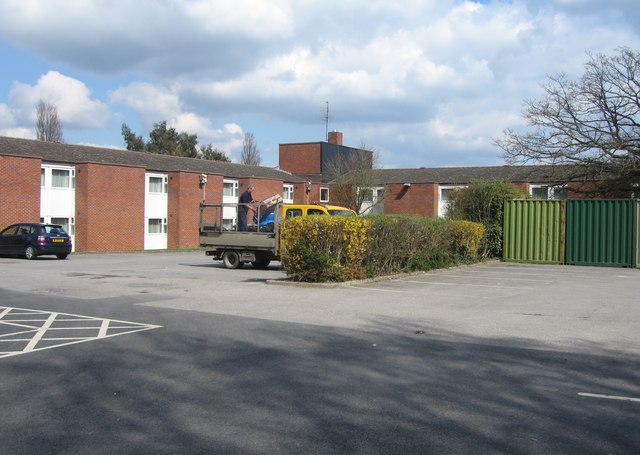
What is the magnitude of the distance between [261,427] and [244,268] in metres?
16.5

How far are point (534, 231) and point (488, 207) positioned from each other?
2.05 meters

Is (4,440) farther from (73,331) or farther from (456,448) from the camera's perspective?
(73,331)

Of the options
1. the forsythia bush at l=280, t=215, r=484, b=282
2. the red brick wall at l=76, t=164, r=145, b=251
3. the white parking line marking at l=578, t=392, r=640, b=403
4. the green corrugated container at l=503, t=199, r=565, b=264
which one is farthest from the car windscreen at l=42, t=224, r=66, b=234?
the white parking line marking at l=578, t=392, r=640, b=403

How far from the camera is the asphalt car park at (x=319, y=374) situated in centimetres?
483

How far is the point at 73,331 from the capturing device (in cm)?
920

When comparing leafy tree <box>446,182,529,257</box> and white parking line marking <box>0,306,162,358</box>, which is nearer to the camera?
white parking line marking <box>0,306,162,358</box>

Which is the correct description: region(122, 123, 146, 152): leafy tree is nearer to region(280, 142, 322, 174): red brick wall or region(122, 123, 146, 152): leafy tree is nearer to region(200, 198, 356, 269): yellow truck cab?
region(280, 142, 322, 174): red brick wall

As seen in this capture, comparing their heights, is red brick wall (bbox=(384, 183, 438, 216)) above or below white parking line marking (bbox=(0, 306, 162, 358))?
above

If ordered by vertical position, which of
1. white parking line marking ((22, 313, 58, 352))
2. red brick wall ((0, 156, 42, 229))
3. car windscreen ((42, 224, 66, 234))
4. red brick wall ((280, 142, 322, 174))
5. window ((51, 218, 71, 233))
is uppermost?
red brick wall ((280, 142, 322, 174))

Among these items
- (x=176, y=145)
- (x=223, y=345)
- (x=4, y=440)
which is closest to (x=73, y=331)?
(x=223, y=345)

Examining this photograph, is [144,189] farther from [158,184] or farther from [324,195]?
[324,195]

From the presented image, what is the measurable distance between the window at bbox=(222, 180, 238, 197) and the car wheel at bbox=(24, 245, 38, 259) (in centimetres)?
2213

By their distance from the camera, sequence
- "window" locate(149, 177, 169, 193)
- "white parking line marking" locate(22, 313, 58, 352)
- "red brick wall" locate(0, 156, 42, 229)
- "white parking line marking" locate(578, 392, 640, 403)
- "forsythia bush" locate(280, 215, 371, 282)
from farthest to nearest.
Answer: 1. "window" locate(149, 177, 169, 193)
2. "red brick wall" locate(0, 156, 42, 229)
3. "forsythia bush" locate(280, 215, 371, 282)
4. "white parking line marking" locate(22, 313, 58, 352)
5. "white parking line marking" locate(578, 392, 640, 403)

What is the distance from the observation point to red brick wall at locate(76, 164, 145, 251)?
3831 centimetres
